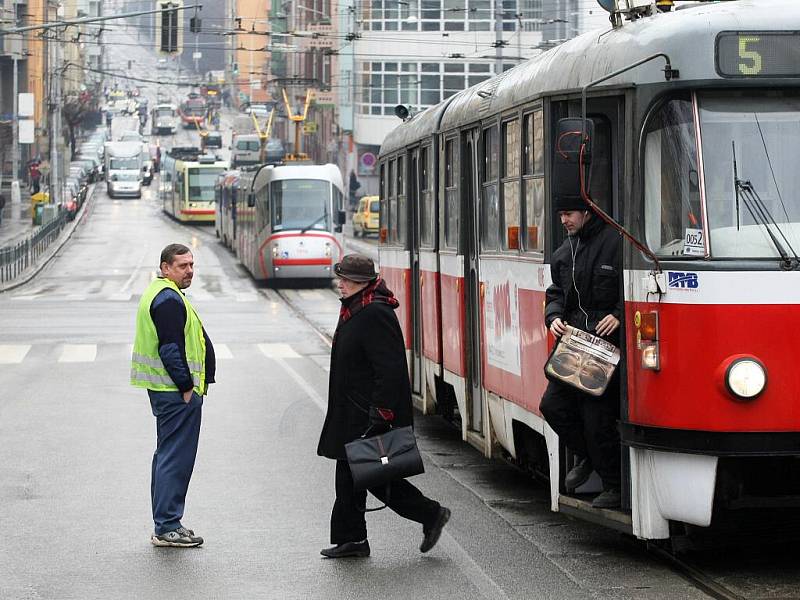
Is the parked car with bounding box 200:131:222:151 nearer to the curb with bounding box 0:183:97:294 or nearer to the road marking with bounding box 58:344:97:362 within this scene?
the curb with bounding box 0:183:97:294

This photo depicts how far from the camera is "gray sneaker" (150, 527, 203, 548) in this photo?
9500 mm

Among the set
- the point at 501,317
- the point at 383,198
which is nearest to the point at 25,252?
the point at 383,198

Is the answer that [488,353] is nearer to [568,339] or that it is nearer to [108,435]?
[568,339]

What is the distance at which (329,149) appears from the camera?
100375 millimetres

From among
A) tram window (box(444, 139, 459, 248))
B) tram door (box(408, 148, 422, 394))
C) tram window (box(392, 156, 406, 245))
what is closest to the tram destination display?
tram window (box(444, 139, 459, 248))

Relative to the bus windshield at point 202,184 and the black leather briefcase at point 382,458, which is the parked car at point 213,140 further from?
the black leather briefcase at point 382,458

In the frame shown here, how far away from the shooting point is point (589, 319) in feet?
28.5

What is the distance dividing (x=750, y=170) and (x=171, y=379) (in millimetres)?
3423

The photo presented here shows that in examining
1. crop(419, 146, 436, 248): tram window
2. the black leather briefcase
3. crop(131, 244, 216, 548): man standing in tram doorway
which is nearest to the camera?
the black leather briefcase

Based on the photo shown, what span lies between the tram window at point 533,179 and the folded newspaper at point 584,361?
126 cm

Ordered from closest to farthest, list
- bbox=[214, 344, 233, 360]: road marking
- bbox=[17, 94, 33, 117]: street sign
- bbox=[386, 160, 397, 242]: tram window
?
bbox=[386, 160, 397, 242]: tram window, bbox=[214, 344, 233, 360]: road marking, bbox=[17, 94, 33, 117]: street sign

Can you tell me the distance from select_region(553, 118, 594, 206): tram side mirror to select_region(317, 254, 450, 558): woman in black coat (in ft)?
4.26

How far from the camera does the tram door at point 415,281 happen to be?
49.8 feet

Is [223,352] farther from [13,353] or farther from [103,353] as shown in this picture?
[13,353]
